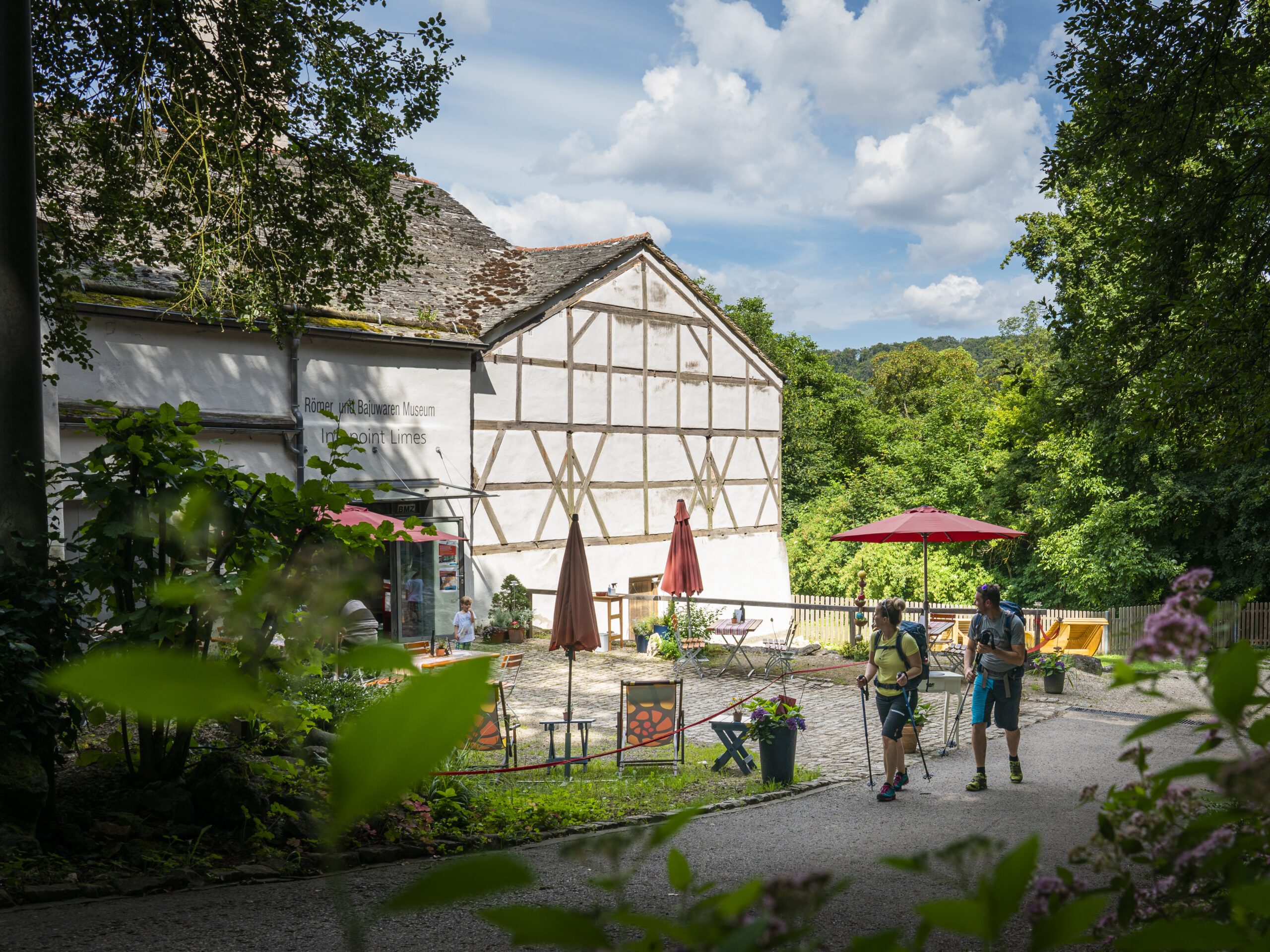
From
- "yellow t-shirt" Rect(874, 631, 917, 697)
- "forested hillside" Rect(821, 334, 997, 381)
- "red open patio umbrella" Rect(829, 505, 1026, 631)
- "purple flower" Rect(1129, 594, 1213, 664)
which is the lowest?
"yellow t-shirt" Rect(874, 631, 917, 697)

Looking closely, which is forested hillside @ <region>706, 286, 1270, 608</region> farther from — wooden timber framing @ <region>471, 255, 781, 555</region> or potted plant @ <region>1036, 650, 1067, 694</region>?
wooden timber framing @ <region>471, 255, 781, 555</region>

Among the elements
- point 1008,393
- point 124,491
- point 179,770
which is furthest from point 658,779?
point 1008,393

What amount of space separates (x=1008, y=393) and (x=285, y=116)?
29705 mm

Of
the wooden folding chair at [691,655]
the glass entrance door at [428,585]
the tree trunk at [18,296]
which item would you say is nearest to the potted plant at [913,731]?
the wooden folding chair at [691,655]

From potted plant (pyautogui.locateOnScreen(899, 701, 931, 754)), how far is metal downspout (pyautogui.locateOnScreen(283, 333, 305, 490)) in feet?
33.3

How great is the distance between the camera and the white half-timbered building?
607 inches

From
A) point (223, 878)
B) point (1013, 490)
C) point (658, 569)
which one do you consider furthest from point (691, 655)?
point (1013, 490)

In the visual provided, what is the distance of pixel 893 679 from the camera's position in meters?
8.54

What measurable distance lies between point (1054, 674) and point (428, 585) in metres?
10.3

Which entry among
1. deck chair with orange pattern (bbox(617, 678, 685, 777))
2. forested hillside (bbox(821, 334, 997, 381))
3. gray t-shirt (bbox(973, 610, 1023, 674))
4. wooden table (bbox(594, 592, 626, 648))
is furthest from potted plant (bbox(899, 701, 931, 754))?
forested hillside (bbox(821, 334, 997, 381))

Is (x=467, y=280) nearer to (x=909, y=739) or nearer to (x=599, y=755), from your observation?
(x=909, y=739)

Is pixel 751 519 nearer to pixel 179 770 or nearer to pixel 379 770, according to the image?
pixel 179 770

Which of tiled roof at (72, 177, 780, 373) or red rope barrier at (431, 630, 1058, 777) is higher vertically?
tiled roof at (72, 177, 780, 373)

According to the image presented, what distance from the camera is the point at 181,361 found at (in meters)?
15.0
